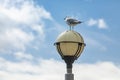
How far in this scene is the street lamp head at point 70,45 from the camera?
15406 mm

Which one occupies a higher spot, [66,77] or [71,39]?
[71,39]

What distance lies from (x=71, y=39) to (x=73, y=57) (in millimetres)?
476

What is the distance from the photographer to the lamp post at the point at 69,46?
1541 centimetres

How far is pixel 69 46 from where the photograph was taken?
15336mm

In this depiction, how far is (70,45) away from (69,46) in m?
0.04

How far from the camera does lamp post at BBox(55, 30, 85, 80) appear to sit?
15.4m

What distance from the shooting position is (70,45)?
50.4ft

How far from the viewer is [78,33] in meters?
15.6

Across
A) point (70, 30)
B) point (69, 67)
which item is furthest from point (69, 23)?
point (69, 67)

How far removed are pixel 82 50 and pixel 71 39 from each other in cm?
41

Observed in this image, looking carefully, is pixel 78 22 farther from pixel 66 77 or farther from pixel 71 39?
pixel 66 77

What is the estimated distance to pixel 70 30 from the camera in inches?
618

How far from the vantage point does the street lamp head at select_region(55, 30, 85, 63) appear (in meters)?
15.4

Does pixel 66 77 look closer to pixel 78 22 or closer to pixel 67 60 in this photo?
pixel 67 60
